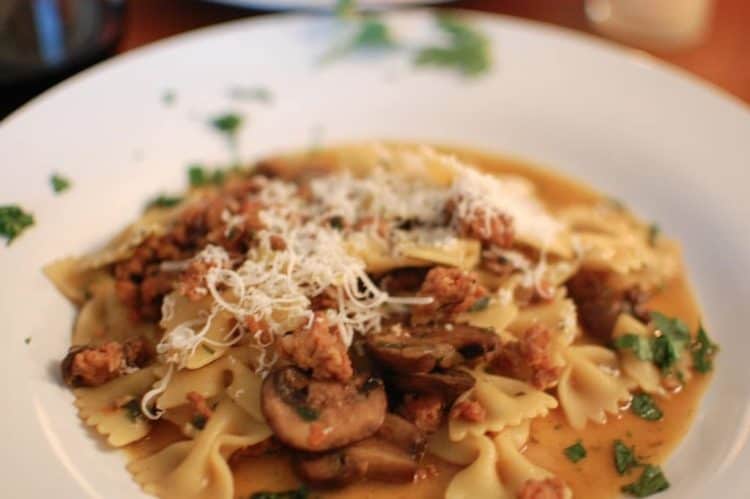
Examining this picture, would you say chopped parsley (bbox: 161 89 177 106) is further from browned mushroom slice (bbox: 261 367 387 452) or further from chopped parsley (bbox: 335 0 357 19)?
browned mushroom slice (bbox: 261 367 387 452)

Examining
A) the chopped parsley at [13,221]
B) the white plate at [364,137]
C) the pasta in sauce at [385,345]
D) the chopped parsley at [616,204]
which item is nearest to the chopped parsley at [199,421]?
the pasta in sauce at [385,345]

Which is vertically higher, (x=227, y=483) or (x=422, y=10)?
(x=422, y=10)

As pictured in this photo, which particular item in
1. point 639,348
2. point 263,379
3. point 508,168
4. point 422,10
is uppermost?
point 422,10

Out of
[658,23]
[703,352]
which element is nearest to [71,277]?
[703,352]

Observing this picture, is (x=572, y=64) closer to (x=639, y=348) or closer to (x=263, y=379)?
(x=639, y=348)

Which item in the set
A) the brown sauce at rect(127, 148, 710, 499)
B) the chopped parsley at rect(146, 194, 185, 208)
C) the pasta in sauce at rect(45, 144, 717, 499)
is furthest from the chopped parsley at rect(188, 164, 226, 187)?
the brown sauce at rect(127, 148, 710, 499)

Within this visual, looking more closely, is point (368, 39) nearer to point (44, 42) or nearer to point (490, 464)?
point (44, 42)

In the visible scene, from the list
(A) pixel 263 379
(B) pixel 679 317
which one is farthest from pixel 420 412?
(B) pixel 679 317
